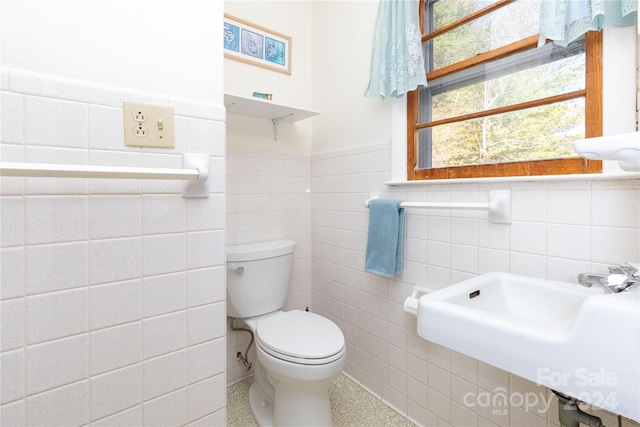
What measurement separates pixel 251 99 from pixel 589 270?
1.46 meters

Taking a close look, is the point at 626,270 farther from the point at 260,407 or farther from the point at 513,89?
the point at 260,407

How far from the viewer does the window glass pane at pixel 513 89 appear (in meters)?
0.97

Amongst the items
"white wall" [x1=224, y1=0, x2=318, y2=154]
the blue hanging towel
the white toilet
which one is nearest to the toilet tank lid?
the white toilet

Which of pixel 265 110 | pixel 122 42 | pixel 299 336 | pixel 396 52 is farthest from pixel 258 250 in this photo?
pixel 396 52

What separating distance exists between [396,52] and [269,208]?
1048 mm

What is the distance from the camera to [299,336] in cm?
124

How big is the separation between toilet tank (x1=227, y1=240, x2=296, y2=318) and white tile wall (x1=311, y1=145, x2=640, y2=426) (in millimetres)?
346

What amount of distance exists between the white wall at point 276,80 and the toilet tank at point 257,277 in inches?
24.2

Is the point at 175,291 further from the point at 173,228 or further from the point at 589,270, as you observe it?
the point at 589,270

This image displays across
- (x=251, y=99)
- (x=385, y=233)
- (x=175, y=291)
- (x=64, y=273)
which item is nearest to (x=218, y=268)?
(x=175, y=291)

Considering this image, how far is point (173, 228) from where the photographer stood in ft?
2.77

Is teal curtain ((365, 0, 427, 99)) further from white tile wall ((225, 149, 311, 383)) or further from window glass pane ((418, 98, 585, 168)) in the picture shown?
white tile wall ((225, 149, 311, 383))

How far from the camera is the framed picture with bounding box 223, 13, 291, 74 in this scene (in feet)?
5.26

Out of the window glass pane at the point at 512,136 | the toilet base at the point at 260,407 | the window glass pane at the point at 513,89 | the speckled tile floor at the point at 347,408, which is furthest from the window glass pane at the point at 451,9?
the toilet base at the point at 260,407
